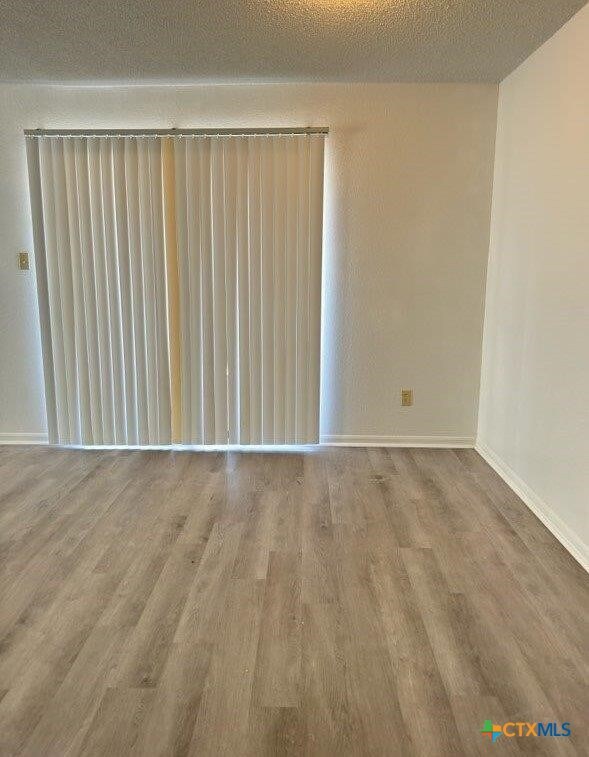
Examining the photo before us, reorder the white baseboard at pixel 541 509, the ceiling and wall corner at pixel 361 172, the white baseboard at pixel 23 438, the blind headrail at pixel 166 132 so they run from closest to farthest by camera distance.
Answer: the white baseboard at pixel 541 509 < the ceiling and wall corner at pixel 361 172 < the blind headrail at pixel 166 132 < the white baseboard at pixel 23 438

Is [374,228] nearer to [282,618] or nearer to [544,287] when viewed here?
[544,287]

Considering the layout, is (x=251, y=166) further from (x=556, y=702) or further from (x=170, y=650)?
(x=556, y=702)

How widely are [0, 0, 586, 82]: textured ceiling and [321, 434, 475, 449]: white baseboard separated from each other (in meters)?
2.32

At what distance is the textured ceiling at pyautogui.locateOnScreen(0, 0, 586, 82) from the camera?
2.40 meters

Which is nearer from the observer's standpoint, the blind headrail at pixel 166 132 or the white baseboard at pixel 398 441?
the blind headrail at pixel 166 132

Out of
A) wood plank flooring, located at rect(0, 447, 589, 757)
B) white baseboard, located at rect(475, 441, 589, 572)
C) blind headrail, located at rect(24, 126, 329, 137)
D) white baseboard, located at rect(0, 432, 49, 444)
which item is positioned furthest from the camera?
white baseboard, located at rect(0, 432, 49, 444)

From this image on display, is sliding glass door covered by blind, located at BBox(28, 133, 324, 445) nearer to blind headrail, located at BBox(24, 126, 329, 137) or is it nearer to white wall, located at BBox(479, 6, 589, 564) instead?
blind headrail, located at BBox(24, 126, 329, 137)

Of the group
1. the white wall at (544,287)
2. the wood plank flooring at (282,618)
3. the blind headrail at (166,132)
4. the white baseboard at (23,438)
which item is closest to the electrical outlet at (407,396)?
the white wall at (544,287)

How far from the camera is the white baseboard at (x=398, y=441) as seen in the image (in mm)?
3863

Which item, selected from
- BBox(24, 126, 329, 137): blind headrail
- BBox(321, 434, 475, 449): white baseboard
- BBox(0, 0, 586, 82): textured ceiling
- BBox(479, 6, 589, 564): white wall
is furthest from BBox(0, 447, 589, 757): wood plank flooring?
BBox(0, 0, 586, 82): textured ceiling

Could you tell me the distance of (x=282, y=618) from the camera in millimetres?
1983

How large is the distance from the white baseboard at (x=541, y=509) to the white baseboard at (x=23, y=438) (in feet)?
10.1

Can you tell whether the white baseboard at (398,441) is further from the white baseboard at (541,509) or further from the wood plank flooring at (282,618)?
the wood plank flooring at (282,618)

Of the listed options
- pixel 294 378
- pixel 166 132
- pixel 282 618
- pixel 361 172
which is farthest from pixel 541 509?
pixel 166 132
